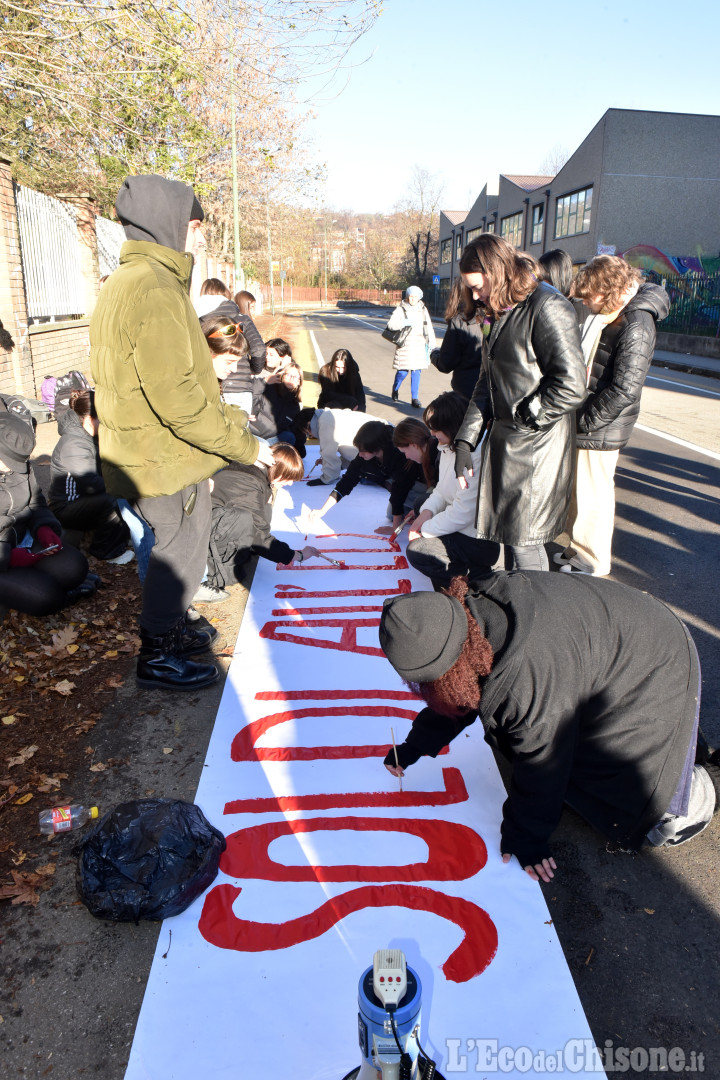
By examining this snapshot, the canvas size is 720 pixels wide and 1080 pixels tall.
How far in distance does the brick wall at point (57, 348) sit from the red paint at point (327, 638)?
685 cm

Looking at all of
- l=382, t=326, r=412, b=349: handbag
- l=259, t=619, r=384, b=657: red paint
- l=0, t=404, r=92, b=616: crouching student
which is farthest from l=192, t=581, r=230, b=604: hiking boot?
l=382, t=326, r=412, b=349: handbag

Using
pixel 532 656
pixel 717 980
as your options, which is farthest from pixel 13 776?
pixel 717 980

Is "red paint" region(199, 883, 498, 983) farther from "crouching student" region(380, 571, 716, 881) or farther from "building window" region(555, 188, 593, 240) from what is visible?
"building window" region(555, 188, 593, 240)

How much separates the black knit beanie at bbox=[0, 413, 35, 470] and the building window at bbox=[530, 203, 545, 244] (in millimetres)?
34948

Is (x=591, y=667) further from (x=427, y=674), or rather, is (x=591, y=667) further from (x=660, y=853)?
(x=660, y=853)

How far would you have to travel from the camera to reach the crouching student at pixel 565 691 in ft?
6.13

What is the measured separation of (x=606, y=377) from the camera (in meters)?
3.89

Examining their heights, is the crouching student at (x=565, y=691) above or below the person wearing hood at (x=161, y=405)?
below

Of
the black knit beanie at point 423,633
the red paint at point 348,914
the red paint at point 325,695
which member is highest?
the black knit beanie at point 423,633

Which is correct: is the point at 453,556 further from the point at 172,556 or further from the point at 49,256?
the point at 49,256

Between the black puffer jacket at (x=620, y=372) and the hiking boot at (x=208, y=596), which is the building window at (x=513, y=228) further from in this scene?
the hiking boot at (x=208, y=596)

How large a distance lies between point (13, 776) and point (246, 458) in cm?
150

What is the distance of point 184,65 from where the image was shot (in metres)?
6.73

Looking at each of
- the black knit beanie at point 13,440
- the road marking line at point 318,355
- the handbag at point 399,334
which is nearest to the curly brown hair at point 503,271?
the black knit beanie at point 13,440
